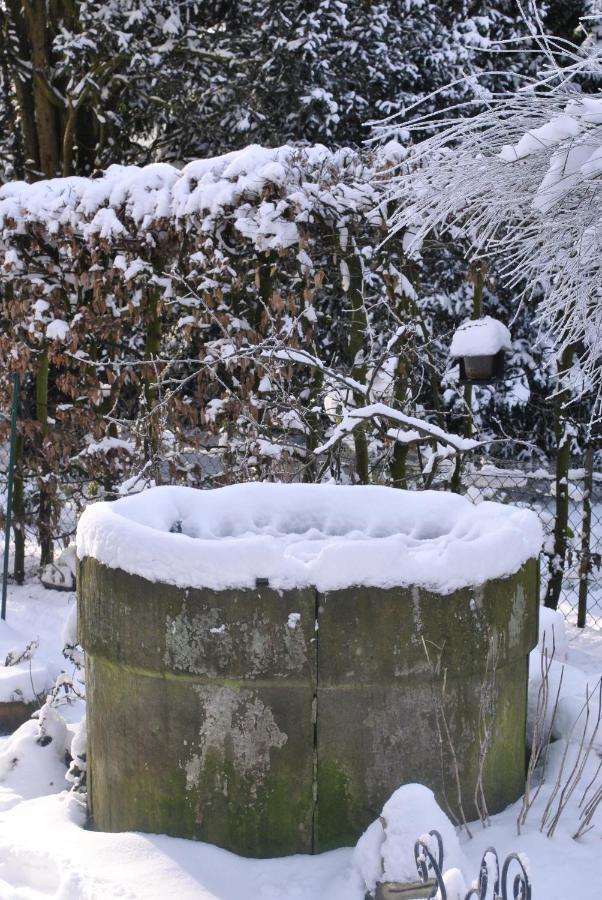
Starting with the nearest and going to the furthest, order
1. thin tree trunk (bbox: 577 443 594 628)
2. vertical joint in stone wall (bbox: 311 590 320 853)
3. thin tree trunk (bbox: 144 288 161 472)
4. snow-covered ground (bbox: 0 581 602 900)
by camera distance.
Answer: snow-covered ground (bbox: 0 581 602 900), vertical joint in stone wall (bbox: 311 590 320 853), thin tree trunk (bbox: 577 443 594 628), thin tree trunk (bbox: 144 288 161 472)

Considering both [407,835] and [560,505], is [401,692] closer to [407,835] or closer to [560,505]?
[407,835]

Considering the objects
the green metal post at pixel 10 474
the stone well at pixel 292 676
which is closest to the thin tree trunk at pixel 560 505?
the stone well at pixel 292 676

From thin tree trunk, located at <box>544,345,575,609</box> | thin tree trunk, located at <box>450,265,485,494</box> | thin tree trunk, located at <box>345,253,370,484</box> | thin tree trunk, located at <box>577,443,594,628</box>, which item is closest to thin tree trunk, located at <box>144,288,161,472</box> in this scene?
thin tree trunk, located at <box>345,253,370,484</box>

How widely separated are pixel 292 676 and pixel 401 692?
1.03 ft

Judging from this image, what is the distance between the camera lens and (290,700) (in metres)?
2.52

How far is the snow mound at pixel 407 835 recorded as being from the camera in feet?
7.23

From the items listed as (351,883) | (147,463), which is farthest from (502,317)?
(351,883)

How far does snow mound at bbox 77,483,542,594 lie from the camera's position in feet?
8.24

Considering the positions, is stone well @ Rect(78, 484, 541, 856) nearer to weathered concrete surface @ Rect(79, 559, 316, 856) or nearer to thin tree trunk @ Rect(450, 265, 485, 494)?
weathered concrete surface @ Rect(79, 559, 316, 856)

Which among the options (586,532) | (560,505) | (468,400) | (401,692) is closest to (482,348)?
(468,400)

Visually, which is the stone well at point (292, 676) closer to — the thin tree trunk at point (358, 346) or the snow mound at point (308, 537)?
the snow mound at point (308, 537)

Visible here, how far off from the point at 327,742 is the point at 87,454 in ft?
11.9

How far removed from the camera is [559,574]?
17.7ft

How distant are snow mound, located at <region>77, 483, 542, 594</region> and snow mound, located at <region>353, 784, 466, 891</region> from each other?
555 mm
